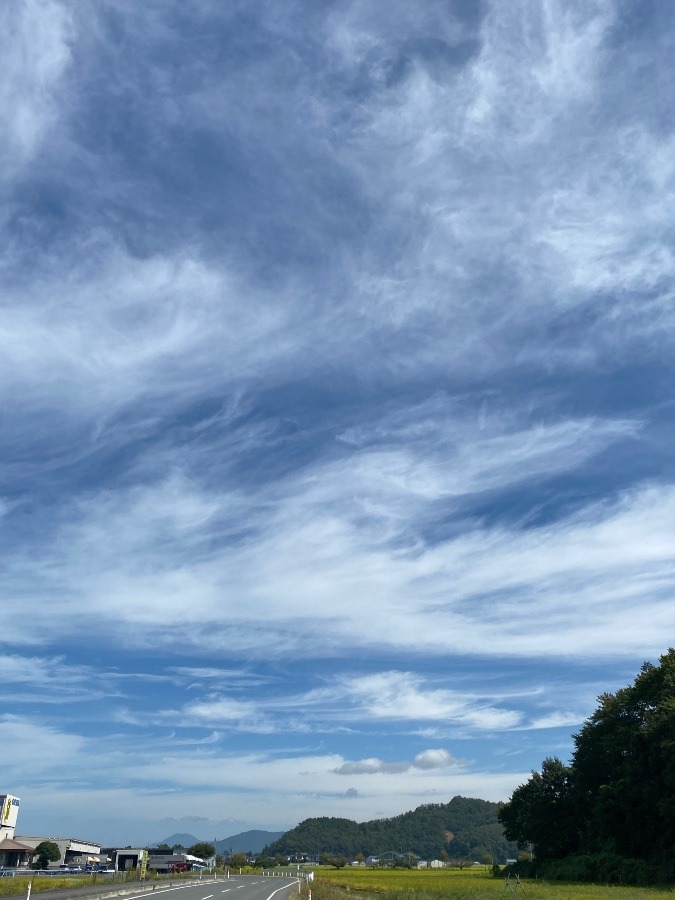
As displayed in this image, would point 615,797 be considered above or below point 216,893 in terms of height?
above

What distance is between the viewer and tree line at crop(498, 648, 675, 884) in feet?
186

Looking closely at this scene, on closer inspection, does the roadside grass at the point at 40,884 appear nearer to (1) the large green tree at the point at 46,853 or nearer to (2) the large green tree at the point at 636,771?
(1) the large green tree at the point at 46,853

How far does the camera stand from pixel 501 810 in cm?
8750

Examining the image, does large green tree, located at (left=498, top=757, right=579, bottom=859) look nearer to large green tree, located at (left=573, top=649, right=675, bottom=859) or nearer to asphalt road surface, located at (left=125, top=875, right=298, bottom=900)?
large green tree, located at (left=573, top=649, right=675, bottom=859)

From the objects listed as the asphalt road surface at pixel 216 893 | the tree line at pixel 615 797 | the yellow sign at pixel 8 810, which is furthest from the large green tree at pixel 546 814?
the yellow sign at pixel 8 810

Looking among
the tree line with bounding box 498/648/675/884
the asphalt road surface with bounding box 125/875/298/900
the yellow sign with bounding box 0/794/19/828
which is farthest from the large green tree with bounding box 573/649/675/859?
the yellow sign with bounding box 0/794/19/828

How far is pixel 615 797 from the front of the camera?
62.9 metres

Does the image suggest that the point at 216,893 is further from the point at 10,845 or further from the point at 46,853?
the point at 46,853

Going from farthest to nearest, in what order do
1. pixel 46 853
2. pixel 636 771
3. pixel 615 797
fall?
Answer: pixel 46 853
pixel 615 797
pixel 636 771

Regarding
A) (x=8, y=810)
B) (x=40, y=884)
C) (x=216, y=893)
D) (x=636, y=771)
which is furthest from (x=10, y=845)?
(x=636, y=771)

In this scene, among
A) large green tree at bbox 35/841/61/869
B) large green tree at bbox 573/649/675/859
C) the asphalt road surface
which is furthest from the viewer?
large green tree at bbox 35/841/61/869

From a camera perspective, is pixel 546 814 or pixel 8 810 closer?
pixel 546 814

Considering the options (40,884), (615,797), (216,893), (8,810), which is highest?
(8,810)

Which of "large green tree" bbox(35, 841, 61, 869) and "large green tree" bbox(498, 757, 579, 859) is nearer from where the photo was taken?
"large green tree" bbox(498, 757, 579, 859)
